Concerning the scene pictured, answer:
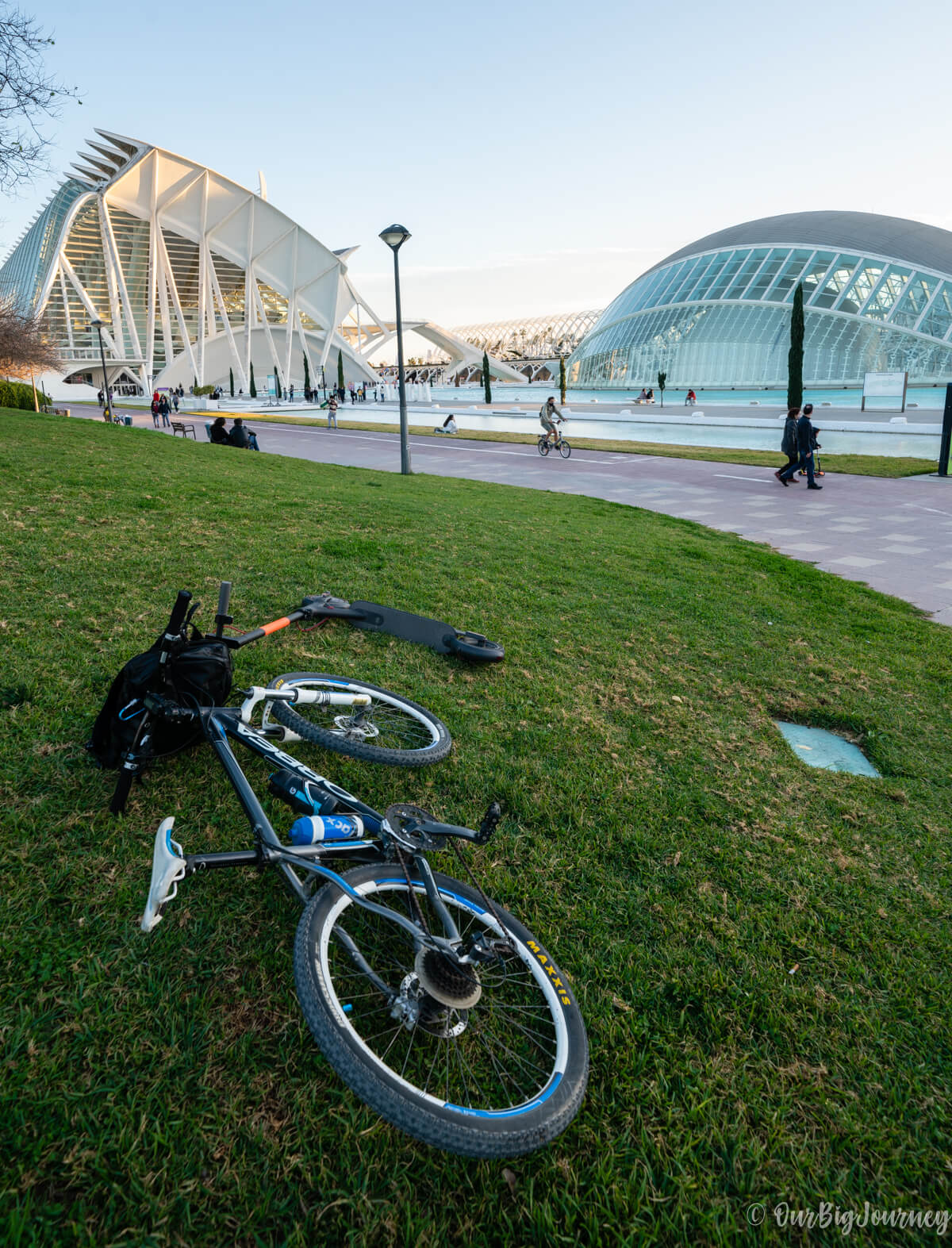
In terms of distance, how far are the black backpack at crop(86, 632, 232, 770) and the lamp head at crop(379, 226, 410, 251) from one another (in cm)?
1318

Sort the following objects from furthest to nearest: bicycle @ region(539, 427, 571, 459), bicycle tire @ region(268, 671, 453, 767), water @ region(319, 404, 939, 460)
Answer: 1. water @ region(319, 404, 939, 460)
2. bicycle @ region(539, 427, 571, 459)
3. bicycle tire @ region(268, 671, 453, 767)

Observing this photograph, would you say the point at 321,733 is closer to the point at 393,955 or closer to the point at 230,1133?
the point at 393,955

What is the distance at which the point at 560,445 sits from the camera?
20.1 meters

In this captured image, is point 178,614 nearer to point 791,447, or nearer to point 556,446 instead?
point 791,447

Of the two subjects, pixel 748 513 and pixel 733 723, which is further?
pixel 748 513

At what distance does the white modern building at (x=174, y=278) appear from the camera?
63.1 meters

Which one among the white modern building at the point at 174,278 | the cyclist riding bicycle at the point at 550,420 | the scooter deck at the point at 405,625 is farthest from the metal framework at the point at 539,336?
the scooter deck at the point at 405,625

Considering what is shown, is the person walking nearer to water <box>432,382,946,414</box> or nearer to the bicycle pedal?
the bicycle pedal

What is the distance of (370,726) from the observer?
342 cm

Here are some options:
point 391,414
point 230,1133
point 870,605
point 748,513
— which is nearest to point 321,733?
point 230,1133

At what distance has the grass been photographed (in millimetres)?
1743

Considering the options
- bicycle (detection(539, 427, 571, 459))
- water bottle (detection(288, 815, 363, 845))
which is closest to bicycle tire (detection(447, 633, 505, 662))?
water bottle (detection(288, 815, 363, 845))

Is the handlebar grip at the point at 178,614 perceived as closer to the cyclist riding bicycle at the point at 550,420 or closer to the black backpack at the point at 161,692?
the black backpack at the point at 161,692

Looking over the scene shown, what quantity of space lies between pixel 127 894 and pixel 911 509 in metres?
13.6
